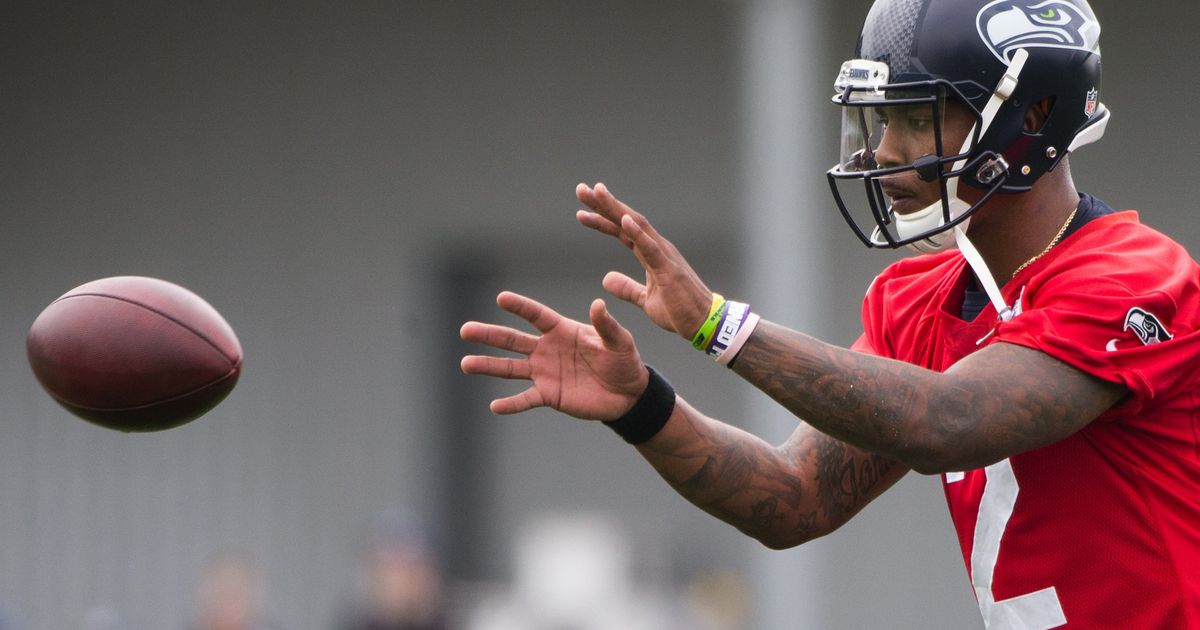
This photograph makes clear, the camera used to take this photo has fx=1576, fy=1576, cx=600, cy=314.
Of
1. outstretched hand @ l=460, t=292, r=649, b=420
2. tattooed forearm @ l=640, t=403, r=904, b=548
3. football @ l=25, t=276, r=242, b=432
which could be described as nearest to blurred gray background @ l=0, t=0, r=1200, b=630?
football @ l=25, t=276, r=242, b=432

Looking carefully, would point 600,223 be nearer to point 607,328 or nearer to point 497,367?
point 607,328

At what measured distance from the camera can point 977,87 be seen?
2637 millimetres

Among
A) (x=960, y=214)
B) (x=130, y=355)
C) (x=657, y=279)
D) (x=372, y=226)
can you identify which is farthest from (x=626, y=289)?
(x=372, y=226)

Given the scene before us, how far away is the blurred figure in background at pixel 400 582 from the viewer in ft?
19.1

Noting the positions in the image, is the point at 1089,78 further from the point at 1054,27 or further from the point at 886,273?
the point at 886,273

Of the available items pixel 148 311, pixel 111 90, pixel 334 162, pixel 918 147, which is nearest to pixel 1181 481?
pixel 918 147

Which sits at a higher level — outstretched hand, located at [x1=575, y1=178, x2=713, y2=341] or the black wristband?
outstretched hand, located at [x1=575, y1=178, x2=713, y2=341]

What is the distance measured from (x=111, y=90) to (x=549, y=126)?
1.86 m

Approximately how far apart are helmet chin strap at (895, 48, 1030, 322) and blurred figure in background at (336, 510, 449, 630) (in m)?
3.54

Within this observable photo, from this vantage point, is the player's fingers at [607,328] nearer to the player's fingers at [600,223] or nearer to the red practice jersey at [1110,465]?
the player's fingers at [600,223]

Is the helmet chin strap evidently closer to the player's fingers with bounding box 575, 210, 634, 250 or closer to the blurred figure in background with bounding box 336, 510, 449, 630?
the player's fingers with bounding box 575, 210, 634, 250

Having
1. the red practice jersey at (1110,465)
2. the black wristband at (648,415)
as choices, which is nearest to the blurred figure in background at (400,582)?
the black wristband at (648,415)

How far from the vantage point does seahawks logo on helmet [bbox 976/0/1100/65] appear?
104 inches

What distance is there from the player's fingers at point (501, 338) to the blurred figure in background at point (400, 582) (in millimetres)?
3298
